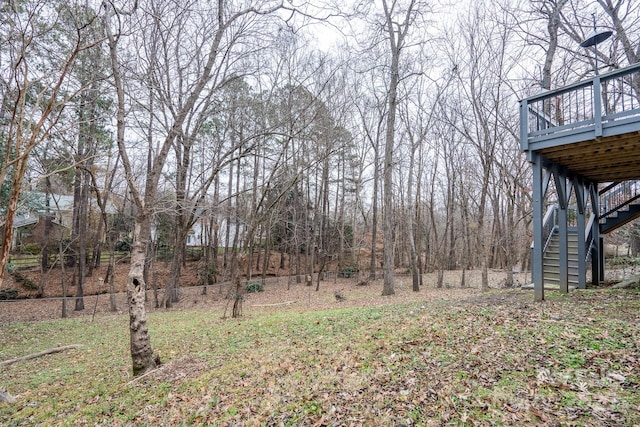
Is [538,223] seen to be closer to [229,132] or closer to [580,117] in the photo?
[580,117]

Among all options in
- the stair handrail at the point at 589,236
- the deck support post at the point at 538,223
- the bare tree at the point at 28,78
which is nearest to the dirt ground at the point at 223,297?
the stair handrail at the point at 589,236

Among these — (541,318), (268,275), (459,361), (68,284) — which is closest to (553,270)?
(541,318)

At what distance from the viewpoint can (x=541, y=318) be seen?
480cm

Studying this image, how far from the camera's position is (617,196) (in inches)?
352

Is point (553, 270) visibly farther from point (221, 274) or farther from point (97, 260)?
point (97, 260)

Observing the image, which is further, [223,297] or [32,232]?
Answer: [32,232]

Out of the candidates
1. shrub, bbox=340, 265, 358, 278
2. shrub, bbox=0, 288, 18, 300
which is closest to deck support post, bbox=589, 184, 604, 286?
shrub, bbox=340, 265, 358, 278

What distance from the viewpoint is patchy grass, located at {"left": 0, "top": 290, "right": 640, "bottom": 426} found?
9.04 feet

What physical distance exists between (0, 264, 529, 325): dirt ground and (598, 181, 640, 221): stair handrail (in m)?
4.50

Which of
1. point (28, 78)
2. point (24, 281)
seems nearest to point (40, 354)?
point (28, 78)

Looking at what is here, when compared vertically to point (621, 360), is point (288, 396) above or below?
below

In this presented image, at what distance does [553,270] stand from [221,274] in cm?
1691

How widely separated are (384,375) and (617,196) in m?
9.83

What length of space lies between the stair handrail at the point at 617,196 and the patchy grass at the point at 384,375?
138 inches
